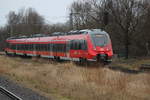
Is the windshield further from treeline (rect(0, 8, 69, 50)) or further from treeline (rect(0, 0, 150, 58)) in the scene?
treeline (rect(0, 8, 69, 50))

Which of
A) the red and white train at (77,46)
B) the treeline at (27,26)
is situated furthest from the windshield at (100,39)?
the treeline at (27,26)

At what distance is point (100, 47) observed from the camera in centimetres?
2686

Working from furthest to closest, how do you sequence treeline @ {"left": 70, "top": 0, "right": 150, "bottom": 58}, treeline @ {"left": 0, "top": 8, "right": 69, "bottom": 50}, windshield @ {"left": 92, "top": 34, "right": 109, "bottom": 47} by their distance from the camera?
treeline @ {"left": 0, "top": 8, "right": 69, "bottom": 50} → treeline @ {"left": 70, "top": 0, "right": 150, "bottom": 58} → windshield @ {"left": 92, "top": 34, "right": 109, "bottom": 47}

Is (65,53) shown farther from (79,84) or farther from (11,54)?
(11,54)

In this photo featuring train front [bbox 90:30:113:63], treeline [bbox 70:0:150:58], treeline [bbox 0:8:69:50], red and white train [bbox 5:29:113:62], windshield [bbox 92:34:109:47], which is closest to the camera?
train front [bbox 90:30:113:63]

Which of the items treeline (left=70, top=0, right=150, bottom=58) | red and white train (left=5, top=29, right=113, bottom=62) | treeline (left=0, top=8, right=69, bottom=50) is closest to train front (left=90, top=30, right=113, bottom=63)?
red and white train (left=5, top=29, right=113, bottom=62)

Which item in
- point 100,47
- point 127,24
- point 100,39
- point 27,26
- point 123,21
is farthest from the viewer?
point 27,26

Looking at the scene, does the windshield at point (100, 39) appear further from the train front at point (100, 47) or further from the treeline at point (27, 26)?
the treeline at point (27, 26)

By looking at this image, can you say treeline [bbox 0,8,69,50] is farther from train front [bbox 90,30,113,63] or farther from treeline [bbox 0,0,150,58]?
train front [bbox 90,30,113,63]

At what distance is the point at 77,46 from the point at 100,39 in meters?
2.26

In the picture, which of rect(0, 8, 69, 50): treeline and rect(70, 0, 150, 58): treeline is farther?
rect(0, 8, 69, 50): treeline

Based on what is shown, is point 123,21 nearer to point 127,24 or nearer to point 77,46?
point 127,24

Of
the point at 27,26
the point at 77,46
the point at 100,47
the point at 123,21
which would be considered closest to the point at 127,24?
the point at 123,21

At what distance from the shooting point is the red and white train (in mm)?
26516
